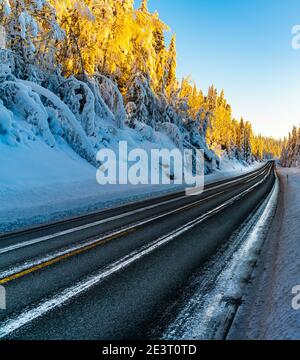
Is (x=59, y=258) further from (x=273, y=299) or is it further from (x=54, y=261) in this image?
(x=273, y=299)

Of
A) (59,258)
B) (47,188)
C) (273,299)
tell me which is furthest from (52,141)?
(273,299)

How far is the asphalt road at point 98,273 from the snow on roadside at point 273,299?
105 cm

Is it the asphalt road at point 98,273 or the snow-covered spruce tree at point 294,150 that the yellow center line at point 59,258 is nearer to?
the asphalt road at point 98,273

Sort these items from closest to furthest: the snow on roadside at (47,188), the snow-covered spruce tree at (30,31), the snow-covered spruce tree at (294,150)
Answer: the snow on roadside at (47,188) → the snow-covered spruce tree at (30,31) → the snow-covered spruce tree at (294,150)

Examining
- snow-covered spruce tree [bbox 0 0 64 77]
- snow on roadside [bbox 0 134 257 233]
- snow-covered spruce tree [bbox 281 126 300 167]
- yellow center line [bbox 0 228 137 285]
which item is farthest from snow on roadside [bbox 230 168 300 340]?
snow-covered spruce tree [bbox 281 126 300 167]

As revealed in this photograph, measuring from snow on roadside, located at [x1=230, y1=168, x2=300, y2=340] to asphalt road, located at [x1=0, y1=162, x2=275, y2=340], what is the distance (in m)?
1.05

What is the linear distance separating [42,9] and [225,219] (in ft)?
58.8

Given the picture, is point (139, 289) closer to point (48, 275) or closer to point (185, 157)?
point (48, 275)

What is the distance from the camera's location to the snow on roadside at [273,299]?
341 cm

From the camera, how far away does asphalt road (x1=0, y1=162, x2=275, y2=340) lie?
11.6ft

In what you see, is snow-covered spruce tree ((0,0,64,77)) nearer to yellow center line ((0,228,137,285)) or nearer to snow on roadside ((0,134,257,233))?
snow on roadside ((0,134,257,233))

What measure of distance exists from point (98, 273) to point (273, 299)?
281 centimetres

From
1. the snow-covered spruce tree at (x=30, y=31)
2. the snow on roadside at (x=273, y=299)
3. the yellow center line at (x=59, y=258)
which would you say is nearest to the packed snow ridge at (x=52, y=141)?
the snow-covered spruce tree at (x=30, y=31)

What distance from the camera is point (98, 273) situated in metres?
5.07
